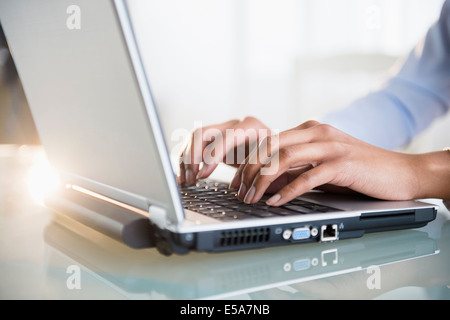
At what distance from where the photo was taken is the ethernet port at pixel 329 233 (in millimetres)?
557

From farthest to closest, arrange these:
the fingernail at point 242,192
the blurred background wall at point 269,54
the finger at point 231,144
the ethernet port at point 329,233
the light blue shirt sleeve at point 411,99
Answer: the blurred background wall at point 269,54 < the light blue shirt sleeve at point 411,99 < the finger at point 231,144 < the fingernail at point 242,192 < the ethernet port at point 329,233

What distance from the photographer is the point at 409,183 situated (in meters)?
0.74

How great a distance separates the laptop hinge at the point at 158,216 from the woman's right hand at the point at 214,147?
31 cm

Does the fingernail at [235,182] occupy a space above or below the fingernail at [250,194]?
below

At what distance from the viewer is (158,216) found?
481mm

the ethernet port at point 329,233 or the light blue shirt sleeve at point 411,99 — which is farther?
the light blue shirt sleeve at point 411,99

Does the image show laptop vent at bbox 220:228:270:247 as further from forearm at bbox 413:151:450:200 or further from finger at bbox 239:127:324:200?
forearm at bbox 413:151:450:200

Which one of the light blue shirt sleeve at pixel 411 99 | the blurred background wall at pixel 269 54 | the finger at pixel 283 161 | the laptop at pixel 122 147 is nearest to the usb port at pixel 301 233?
the laptop at pixel 122 147

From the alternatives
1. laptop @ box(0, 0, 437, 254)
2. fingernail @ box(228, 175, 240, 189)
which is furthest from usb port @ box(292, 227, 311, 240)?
fingernail @ box(228, 175, 240, 189)

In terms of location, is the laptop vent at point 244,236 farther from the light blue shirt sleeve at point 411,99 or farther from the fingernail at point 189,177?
the light blue shirt sleeve at point 411,99

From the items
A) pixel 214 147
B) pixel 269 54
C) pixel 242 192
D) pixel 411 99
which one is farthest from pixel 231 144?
pixel 269 54

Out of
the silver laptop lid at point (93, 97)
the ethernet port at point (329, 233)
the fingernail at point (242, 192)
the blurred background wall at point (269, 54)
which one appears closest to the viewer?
the silver laptop lid at point (93, 97)

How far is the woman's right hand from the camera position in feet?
2.68

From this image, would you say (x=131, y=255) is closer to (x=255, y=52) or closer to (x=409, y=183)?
(x=409, y=183)
